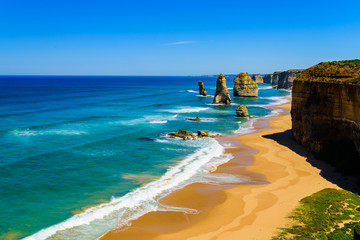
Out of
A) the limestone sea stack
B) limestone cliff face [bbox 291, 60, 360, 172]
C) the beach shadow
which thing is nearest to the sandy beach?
the beach shadow

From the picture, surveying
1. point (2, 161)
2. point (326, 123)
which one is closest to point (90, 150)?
point (2, 161)

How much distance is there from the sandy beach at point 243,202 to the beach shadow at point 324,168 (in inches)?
10.4

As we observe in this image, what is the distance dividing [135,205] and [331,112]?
19481 mm

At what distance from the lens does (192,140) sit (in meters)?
40.0

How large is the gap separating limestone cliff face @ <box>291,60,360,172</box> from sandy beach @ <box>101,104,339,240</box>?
6.73ft

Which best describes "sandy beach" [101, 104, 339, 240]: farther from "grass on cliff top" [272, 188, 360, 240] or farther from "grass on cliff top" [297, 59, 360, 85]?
"grass on cliff top" [297, 59, 360, 85]

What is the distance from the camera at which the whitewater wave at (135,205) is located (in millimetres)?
17203

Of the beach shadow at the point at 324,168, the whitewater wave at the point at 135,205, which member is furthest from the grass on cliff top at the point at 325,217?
the whitewater wave at the point at 135,205

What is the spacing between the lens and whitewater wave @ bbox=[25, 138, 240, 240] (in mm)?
17203

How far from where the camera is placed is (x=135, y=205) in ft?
67.3

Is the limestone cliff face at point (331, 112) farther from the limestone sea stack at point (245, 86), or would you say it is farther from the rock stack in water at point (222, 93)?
the limestone sea stack at point (245, 86)

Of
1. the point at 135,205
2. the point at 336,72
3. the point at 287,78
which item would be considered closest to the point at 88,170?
the point at 135,205

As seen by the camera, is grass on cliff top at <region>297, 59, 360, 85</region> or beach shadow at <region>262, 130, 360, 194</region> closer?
beach shadow at <region>262, 130, 360, 194</region>

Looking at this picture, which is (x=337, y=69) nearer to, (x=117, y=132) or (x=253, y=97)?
(x=117, y=132)
